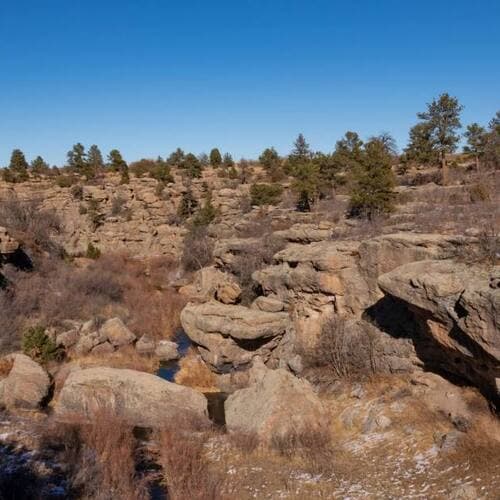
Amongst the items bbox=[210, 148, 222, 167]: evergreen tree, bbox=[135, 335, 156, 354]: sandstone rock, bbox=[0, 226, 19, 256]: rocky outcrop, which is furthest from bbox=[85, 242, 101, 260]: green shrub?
bbox=[210, 148, 222, 167]: evergreen tree

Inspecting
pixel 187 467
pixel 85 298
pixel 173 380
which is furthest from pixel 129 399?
pixel 85 298

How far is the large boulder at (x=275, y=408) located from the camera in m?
10.5

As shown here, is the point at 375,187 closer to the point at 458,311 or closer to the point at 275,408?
the point at 458,311

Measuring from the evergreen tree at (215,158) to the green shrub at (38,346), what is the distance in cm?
4045

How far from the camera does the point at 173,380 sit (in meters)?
16.1

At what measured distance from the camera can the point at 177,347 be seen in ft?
63.6

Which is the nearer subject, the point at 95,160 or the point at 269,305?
the point at 269,305

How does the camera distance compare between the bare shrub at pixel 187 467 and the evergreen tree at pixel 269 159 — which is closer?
the bare shrub at pixel 187 467

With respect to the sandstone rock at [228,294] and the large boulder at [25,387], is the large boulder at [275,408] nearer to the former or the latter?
the sandstone rock at [228,294]

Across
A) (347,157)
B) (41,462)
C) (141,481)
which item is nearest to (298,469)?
(141,481)

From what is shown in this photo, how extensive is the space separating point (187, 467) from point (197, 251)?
2203 centimetres

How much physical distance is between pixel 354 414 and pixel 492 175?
22.3m

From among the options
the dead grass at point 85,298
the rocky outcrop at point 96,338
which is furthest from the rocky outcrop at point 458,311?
the dead grass at point 85,298

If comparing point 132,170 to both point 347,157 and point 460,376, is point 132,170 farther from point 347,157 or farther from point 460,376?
point 460,376
